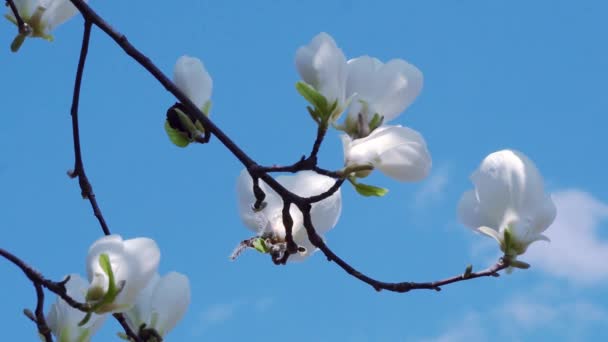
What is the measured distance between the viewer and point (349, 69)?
1366mm

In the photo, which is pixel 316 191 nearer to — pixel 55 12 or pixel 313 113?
pixel 313 113

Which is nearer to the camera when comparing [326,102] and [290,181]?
[326,102]

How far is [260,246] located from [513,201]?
34cm

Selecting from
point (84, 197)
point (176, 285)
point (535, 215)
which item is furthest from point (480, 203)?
point (84, 197)

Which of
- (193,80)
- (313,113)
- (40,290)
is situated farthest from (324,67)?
(40,290)

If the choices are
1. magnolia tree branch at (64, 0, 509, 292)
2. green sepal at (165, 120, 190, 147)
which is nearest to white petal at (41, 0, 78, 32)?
magnolia tree branch at (64, 0, 509, 292)

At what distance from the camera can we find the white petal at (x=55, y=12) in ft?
5.70

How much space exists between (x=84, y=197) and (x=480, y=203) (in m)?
0.62

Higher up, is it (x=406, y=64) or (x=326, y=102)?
(x=406, y=64)

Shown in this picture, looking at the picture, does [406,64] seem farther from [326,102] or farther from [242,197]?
[242,197]

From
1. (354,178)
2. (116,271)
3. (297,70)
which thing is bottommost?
(116,271)

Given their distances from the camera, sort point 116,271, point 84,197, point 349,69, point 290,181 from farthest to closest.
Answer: point 84,197 → point 290,181 → point 349,69 → point 116,271

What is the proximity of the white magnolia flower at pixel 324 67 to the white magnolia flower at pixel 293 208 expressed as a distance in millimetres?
189

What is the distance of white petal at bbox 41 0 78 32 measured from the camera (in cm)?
174
